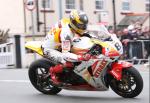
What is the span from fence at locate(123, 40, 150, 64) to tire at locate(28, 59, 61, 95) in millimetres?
9987

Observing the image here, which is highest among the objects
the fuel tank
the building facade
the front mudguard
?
the building facade

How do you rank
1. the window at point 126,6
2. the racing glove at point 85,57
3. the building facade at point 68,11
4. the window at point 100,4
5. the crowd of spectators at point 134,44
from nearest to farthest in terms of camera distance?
the racing glove at point 85,57 → the crowd of spectators at point 134,44 → the building facade at point 68,11 → the window at point 100,4 → the window at point 126,6

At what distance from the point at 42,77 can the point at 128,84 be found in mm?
1628

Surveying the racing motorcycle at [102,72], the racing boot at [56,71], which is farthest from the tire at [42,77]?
the racing motorcycle at [102,72]

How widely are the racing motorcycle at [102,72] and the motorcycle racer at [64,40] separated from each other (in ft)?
0.36

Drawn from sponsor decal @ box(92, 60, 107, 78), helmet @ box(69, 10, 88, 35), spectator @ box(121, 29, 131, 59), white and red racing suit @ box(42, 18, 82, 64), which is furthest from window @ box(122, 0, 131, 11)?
sponsor decal @ box(92, 60, 107, 78)

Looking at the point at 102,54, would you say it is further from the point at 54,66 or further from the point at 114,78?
the point at 54,66

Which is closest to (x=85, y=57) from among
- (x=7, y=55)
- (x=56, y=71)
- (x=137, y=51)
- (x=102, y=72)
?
(x=102, y=72)

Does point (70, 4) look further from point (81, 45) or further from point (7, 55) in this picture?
point (81, 45)

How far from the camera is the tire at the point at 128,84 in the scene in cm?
935

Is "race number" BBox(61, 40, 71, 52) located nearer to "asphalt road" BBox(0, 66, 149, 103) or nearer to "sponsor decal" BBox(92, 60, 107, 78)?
Result: "sponsor decal" BBox(92, 60, 107, 78)

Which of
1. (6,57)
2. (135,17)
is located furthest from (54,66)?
(135,17)

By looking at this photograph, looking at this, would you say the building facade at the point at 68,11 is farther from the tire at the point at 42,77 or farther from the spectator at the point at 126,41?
the tire at the point at 42,77

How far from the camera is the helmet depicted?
381 inches
